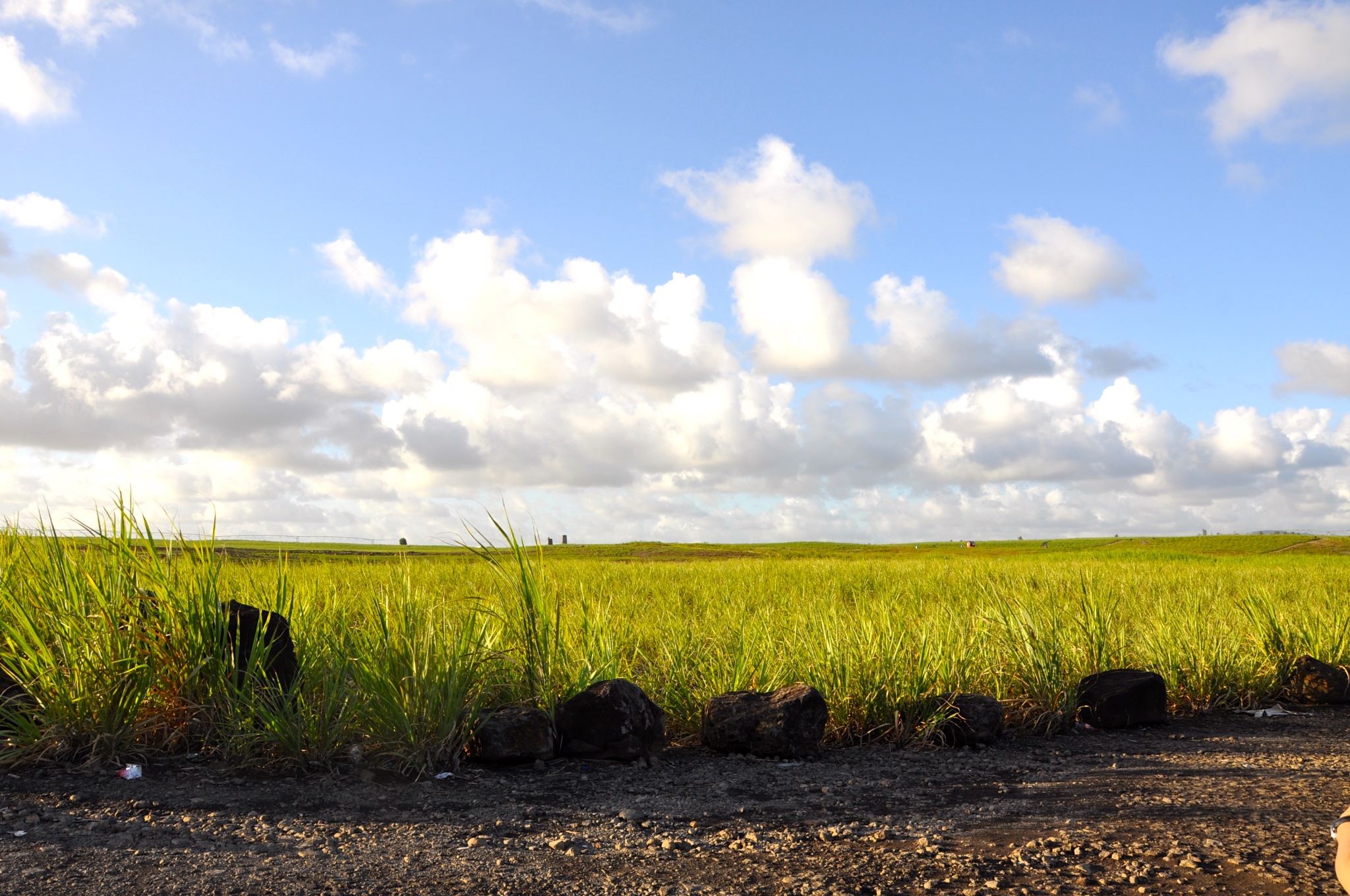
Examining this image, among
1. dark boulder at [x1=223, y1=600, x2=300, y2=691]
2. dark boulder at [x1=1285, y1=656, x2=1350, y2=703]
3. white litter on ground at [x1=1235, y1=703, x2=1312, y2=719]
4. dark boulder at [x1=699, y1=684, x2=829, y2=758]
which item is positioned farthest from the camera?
dark boulder at [x1=1285, y1=656, x2=1350, y2=703]

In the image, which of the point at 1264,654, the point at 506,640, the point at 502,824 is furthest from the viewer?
the point at 1264,654

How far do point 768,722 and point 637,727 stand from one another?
61 cm

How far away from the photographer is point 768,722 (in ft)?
12.9

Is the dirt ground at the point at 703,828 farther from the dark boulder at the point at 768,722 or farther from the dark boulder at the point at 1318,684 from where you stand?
the dark boulder at the point at 1318,684

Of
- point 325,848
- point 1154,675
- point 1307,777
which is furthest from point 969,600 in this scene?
point 325,848

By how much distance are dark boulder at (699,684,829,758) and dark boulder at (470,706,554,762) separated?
788 millimetres

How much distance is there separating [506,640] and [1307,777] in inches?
154

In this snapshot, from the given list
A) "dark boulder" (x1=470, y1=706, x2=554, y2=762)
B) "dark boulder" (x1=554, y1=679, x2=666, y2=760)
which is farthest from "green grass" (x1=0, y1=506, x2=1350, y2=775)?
"dark boulder" (x1=554, y1=679, x2=666, y2=760)

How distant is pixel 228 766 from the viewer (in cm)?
370

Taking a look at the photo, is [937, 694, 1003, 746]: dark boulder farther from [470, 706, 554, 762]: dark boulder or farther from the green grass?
[470, 706, 554, 762]: dark boulder

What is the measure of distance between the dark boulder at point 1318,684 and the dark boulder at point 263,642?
6453 millimetres

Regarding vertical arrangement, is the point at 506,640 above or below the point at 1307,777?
above

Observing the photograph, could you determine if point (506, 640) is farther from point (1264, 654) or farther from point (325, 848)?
point (1264, 654)

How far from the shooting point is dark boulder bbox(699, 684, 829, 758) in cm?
392
